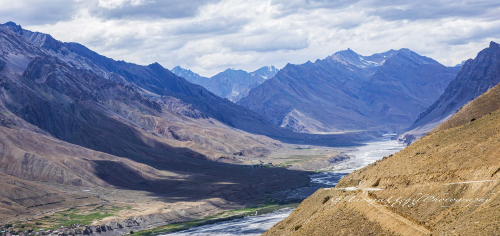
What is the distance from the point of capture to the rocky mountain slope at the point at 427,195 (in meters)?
53.6

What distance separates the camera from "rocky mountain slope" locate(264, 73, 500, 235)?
5362cm

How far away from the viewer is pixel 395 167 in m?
83.6

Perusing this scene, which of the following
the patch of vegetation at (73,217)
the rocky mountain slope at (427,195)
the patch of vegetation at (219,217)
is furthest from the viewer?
the patch of vegetation at (219,217)

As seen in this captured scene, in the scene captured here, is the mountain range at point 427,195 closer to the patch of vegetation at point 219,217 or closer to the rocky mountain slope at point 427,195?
the rocky mountain slope at point 427,195

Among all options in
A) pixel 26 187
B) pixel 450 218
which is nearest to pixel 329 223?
pixel 450 218

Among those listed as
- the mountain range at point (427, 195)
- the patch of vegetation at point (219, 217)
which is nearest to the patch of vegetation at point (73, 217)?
the patch of vegetation at point (219, 217)

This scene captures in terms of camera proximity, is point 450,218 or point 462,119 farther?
point 462,119

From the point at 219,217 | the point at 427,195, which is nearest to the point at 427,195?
the point at 427,195

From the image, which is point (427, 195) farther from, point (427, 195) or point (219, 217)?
point (219, 217)

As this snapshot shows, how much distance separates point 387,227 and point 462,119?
54.3m

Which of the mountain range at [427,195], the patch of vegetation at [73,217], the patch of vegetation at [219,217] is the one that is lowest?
the patch of vegetation at [219,217]

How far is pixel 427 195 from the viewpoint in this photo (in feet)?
207

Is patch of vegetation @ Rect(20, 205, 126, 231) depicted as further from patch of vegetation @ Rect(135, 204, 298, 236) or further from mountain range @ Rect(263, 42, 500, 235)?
mountain range @ Rect(263, 42, 500, 235)

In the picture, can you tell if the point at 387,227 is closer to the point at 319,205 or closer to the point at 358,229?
the point at 358,229
